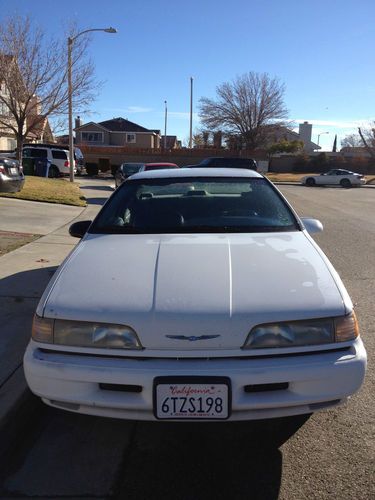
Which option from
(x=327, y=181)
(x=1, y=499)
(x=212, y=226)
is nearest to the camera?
(x=1, y=499)

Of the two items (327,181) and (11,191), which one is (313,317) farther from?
(327,181)

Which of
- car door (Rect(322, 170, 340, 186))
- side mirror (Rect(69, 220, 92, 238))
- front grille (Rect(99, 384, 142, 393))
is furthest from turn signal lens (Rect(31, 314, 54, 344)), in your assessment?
car door (Rect(322, 170, 340, 186))

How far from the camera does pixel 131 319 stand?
258 centimetres

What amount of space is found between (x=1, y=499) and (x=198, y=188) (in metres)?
2.87

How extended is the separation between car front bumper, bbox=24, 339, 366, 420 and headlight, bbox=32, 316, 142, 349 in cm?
7

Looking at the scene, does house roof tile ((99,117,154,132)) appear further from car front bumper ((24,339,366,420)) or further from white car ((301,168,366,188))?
car front bumper ((24,339,366,420))

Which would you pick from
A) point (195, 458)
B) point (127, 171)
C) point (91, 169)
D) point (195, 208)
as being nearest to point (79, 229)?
point (195, 208)

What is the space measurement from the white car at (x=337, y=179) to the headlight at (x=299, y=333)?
36952 millimetres

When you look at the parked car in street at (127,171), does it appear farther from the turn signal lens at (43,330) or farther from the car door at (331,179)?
the car door at (331,179)

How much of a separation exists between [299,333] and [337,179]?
37236 mm

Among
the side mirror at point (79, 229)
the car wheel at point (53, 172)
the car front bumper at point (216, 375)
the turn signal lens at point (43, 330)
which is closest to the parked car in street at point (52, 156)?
the car wheel at point (53, 172)

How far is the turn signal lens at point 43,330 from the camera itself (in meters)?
2.70

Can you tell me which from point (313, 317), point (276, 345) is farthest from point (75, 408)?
point (313, 317)

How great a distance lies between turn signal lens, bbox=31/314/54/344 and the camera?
2.70 meters
